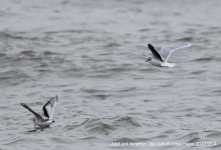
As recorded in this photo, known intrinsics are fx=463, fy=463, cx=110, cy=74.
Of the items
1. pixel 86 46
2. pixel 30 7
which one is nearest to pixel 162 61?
pixel 86 46

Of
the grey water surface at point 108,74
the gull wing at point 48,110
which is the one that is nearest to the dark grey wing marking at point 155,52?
the grey water surface at point 108,74

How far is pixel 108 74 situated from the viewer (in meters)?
13.8

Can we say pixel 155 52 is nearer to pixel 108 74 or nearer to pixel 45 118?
pixel 45 118

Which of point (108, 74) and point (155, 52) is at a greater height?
point (155, 52)

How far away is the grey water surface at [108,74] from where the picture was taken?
8.77 meters

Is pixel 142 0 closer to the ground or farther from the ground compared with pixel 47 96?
farther from the ground

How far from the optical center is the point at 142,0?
26.3m

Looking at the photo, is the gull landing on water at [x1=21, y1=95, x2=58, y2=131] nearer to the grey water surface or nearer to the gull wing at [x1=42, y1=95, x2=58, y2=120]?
the gull wing at [x1=42, y1=95, x2=58, y2=120]

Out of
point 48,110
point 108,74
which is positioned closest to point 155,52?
point 48,110

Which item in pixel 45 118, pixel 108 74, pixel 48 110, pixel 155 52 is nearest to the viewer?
pixel 155 52

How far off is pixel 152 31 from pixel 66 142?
40.8 feet

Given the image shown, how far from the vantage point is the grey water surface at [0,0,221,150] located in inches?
345

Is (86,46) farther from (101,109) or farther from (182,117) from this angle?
(182,117)

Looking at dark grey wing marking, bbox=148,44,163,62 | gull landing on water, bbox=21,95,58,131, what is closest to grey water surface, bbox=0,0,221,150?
gull landing on water, bbox=21,95,58,131
